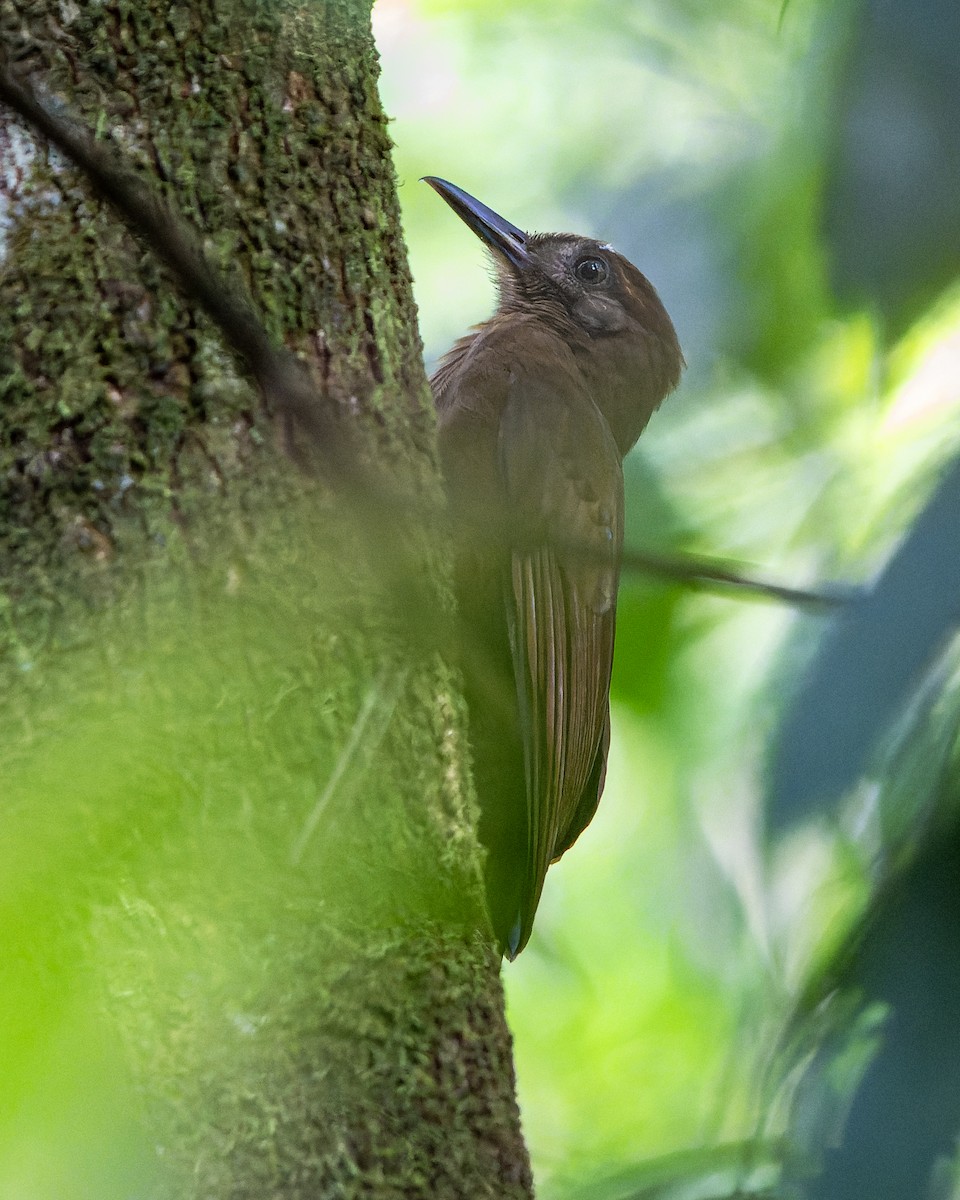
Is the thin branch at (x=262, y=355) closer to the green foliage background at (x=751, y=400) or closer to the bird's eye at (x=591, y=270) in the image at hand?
the green foliage background at (x=751, y=400)

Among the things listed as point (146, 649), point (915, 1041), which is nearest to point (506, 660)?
point (146, 649)

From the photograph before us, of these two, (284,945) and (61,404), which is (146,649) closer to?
(284,945)

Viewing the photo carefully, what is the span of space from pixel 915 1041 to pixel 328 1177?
3.08ft

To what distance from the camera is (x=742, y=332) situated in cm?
102

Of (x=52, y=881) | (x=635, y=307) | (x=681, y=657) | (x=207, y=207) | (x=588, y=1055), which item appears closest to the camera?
(x=52, y=881)

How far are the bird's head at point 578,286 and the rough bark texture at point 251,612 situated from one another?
7.00 feet

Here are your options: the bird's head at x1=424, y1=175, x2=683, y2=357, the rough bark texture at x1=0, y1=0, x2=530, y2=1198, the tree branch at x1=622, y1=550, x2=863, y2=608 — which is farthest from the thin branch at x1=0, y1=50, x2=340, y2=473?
the bird's head at x1=424, y1=175, x2=683, y2=357

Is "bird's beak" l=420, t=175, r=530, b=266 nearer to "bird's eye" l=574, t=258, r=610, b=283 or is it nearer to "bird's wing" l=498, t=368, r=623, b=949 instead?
"bird's eye" l=574, t=258, r=610, b=283

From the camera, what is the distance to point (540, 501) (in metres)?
2.99

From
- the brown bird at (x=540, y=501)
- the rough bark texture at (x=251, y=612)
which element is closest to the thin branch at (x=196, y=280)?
the rough bark texture at (x=251, y=612)

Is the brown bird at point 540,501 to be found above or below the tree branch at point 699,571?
above

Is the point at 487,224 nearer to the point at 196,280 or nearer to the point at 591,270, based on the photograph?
the point at 591,270

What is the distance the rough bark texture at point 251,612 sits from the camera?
902mm

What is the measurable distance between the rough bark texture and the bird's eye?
2.19 metres
